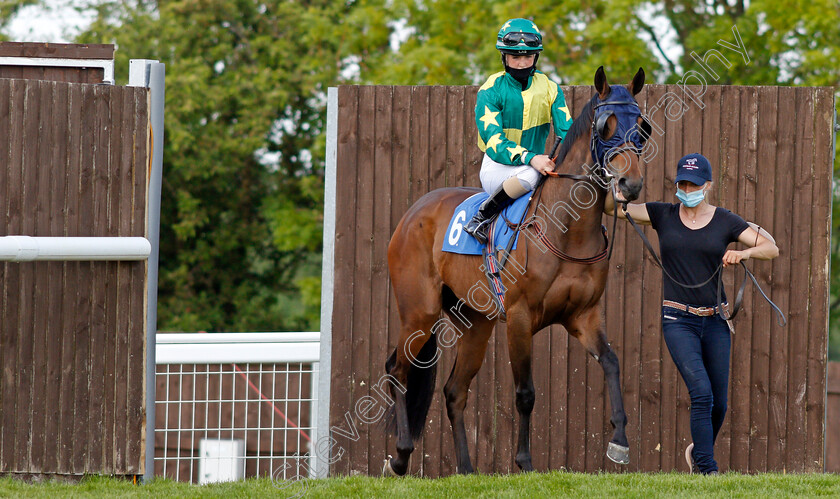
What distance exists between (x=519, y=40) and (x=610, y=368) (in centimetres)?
187

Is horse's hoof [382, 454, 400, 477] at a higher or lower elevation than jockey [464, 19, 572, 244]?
lower

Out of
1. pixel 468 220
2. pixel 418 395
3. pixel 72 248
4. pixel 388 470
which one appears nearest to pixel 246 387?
pixel 388 470

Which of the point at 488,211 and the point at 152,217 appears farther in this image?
the point at 152,217

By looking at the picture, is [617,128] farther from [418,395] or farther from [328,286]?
[328,286]

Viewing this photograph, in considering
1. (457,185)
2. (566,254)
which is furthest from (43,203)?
(566,254)

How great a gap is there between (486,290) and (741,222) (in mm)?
1515

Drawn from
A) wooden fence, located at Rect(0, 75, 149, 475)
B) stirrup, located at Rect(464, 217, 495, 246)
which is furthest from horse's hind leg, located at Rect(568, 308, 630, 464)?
wooden fence, located at Rect(0, 75, 149, 475)

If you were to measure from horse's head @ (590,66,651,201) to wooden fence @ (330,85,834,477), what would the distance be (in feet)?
5.69

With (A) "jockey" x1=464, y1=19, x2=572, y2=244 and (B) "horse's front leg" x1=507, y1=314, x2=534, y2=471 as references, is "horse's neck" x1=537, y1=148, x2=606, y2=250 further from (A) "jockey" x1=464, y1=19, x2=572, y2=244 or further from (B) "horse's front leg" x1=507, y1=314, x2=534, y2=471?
(B) "horse's front leg" x1=507, y1=314, x2=534, y2=471

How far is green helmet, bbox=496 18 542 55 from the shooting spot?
4.89 metres

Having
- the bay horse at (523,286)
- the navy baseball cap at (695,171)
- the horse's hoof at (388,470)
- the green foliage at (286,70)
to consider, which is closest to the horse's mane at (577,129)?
the bay horse at (523,286)

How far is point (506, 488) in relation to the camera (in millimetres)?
4473

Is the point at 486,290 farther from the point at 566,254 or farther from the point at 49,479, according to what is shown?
the point at 49,479

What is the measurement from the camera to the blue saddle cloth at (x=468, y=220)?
16.2 feet
